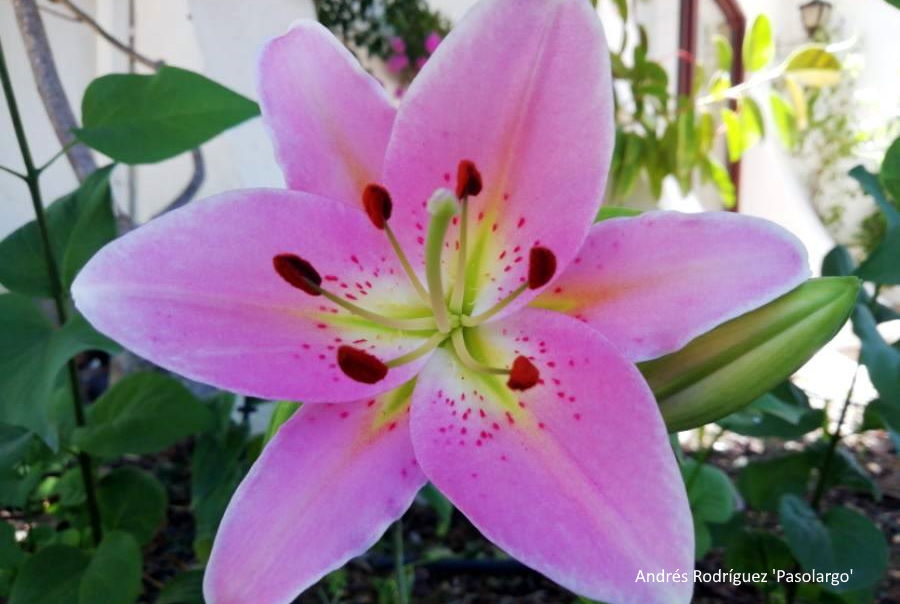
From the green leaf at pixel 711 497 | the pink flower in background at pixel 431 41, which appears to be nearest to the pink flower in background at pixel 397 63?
the pink flower in background at pixel 431 41

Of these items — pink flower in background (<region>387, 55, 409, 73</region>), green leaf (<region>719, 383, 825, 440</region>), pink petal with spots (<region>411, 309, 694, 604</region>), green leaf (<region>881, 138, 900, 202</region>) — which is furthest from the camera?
pink flower in background (<region>387, 55, 409, 73</region>)

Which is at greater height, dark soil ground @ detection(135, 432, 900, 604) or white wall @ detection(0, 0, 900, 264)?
white wall @ detection(0, 0, 900, 264)

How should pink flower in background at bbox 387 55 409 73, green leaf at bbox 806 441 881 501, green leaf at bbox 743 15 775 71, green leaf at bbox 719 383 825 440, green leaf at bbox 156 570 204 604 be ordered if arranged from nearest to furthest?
green leaf at bbox 719 383 825 440, green leaf at bbox 156 570 204 604, green leaf at bbox 806 441 881 501, green leaf at bbox 743 15 775 71, pink flower in background at bbox 387 55 409 73

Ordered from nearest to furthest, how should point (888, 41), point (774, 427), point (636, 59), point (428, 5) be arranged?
1. point (774, 427)
2. point (636, 59)
3. point (428, 5)
4. point (888, 41)

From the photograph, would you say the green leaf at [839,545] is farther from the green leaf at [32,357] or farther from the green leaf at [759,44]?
the green leaf at [759,44]

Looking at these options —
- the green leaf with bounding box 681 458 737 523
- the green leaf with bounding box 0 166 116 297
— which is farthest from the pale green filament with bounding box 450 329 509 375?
the green leaf with bounding box 681 458 737 523

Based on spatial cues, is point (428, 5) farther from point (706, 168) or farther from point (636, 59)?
point (706, 168)

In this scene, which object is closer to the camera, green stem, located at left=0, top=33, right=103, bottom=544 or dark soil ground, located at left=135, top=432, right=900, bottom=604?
green stem, located at left=0, top=33, right=103, bottom=544

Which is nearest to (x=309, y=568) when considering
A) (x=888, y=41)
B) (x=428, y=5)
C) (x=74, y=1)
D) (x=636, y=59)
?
(x=74, y=1)

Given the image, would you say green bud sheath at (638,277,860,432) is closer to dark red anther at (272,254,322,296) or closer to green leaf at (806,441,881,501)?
dark red anther at (272,254,322,296)
